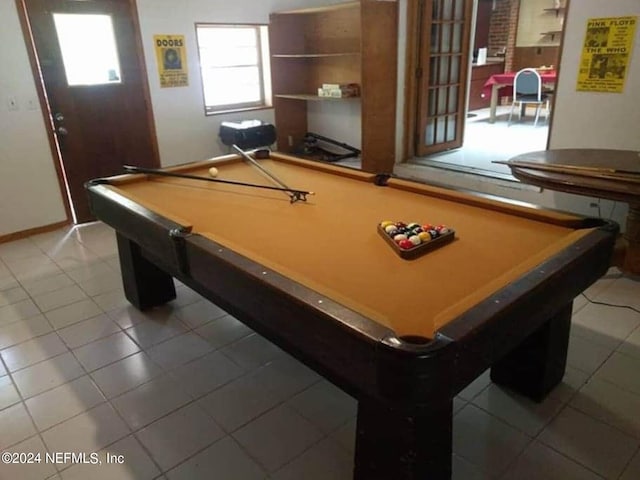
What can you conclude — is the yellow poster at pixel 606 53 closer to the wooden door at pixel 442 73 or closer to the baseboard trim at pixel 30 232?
the wooden door at pixel 442 73

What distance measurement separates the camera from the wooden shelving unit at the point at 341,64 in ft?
15.6

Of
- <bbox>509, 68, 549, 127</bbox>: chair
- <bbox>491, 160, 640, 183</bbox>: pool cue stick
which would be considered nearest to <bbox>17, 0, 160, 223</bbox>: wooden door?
<bbox>491, 160, 640, 183</bbox>: pool cue stick

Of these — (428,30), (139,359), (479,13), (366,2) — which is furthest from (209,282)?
(479,13)

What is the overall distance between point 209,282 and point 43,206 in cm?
332

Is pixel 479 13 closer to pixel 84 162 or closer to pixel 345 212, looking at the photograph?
pixel 84 162

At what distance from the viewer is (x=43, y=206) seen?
421cm

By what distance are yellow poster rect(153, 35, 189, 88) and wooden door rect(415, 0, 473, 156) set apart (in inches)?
97.1

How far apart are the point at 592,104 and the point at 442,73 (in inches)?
91.6

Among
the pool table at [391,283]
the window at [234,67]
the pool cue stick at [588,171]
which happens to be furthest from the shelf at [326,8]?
the pool table at [391,283]

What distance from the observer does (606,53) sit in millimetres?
3207

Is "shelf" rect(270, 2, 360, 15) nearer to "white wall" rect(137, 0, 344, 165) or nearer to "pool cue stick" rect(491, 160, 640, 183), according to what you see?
"white wall" rect(137, 0, 344, 165)

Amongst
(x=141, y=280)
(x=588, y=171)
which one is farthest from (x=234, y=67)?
(x=588, y=171)

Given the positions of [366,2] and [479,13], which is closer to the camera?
[366,2]

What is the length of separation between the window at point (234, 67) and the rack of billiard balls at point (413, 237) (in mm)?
3980
